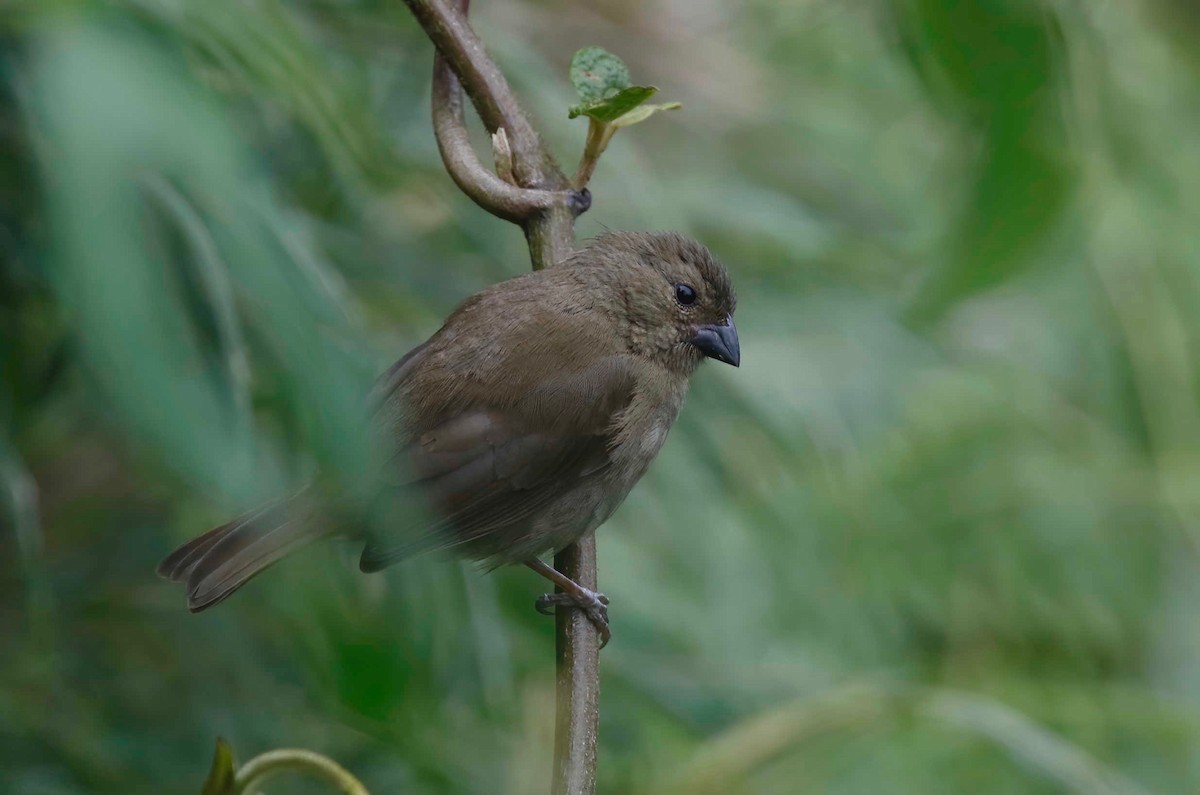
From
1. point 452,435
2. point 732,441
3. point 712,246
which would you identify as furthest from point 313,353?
point 712,246

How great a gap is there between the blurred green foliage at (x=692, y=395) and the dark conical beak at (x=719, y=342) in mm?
180

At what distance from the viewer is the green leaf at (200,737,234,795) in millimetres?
1630

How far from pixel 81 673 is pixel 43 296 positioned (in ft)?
2.55

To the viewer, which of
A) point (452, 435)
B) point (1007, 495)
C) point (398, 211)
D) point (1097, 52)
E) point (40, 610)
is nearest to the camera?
point (1097, 52)

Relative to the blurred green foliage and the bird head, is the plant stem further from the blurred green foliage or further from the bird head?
the bird head

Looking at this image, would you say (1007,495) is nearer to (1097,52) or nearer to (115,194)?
(1097,52)

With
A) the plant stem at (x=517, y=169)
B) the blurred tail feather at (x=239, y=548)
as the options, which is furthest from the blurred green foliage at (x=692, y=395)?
the plant stem at (x=517, y=169)

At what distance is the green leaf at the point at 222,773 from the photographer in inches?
64.2

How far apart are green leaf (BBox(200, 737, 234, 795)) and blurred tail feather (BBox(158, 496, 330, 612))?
617 millimetres

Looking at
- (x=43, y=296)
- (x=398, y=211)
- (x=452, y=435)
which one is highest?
(x=398, y=211)

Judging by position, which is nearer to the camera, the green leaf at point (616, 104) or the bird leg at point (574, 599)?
the green leaf at point (616, 104)

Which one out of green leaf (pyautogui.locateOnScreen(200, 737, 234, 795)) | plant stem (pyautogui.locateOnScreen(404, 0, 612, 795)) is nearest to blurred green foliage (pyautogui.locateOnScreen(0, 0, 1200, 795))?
plant stem (pyautogui.locateOnScreen(404, 0, 612, 795))

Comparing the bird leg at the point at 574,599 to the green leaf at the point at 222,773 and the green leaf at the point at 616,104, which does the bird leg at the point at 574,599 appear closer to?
the green leaf at the point at 222,773

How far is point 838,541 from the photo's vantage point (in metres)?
3.88
